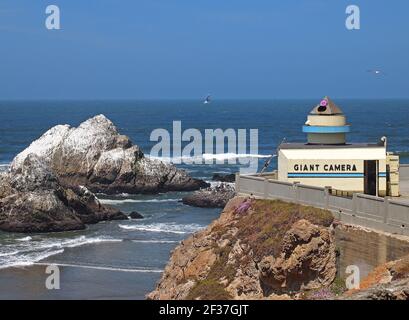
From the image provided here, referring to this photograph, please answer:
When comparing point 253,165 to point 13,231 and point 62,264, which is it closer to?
point 13,231

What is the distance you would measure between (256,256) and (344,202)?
Result: 2.49m

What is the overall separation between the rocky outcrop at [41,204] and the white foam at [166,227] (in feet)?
9.55

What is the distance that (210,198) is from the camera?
6525cm

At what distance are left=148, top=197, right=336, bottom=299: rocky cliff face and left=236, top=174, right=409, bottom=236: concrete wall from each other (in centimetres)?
30

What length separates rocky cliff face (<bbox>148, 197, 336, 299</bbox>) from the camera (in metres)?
22.1

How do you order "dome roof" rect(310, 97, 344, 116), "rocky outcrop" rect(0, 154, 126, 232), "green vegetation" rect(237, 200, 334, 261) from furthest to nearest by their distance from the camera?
"rocky outcrop" rect(0, 154, 126, 232), "dome roof" rect(310, 97, 344, 116), "green vegetation" rect(237, 200, 334, 261)

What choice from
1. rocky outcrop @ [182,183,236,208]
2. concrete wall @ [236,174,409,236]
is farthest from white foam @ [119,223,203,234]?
concrete wall @ [236,174,409,236]

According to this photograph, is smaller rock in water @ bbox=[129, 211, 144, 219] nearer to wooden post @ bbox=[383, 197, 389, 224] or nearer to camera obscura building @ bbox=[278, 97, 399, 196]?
A: camera obscura building @ bbox=[278, 97, 399, 196]

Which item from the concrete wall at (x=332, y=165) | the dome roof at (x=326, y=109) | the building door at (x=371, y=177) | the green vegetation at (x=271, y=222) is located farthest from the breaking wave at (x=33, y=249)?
the building door at (x=371, y=177)

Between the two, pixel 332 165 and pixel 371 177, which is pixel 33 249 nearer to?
pixel 332 165

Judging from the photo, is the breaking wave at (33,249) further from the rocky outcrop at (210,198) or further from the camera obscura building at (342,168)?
the camera obscura building at (342,168)
